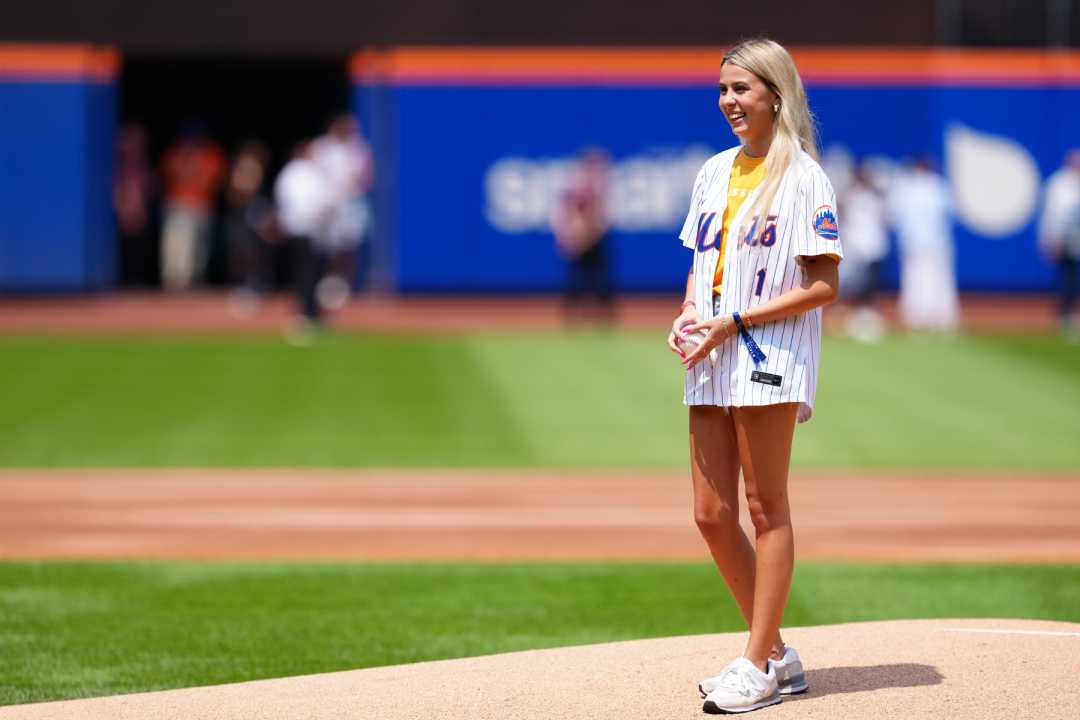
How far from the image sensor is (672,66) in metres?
25.8

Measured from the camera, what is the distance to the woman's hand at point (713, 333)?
5.64 m

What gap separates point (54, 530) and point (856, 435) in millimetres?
6658

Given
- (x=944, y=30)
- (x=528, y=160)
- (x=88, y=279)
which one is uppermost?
(x=944, y=30)

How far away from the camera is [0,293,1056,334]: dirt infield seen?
22562 mm

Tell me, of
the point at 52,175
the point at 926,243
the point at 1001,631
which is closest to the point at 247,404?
the point at 926,243

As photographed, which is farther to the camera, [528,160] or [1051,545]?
[528,160]

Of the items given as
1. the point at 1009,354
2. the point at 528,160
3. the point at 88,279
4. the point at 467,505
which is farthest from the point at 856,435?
the point at 88,279

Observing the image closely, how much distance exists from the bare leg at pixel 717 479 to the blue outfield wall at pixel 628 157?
1976 cm

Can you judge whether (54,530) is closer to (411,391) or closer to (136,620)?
(136,620)

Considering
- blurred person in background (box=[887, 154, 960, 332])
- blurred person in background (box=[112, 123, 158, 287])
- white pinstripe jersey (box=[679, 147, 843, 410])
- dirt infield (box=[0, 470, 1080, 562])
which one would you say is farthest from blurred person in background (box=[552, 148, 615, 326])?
white pinstripe jersey (box=[679, 147, 843, 410])

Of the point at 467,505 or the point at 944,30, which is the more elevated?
the point at 944,30

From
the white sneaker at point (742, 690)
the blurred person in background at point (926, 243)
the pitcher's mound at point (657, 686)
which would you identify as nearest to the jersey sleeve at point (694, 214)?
the white sneaker at point (742, 690)

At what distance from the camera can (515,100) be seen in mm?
25844

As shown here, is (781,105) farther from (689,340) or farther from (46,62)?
(46,62)
